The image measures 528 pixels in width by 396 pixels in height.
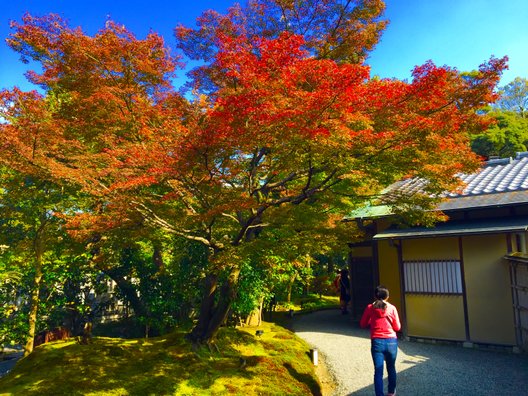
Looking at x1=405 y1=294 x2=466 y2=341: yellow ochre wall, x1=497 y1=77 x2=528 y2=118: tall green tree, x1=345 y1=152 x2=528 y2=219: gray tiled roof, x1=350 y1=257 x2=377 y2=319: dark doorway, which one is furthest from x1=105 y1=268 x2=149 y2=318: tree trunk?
x1=497 y1=77 x2=528 y2=118: tall green tree

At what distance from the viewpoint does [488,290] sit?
9891 millimetres

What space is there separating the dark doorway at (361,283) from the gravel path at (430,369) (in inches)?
115

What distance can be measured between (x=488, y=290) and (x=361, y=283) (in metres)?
5.37

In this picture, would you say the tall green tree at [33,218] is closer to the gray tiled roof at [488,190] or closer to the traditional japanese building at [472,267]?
the gray tiled roof at [488,190]

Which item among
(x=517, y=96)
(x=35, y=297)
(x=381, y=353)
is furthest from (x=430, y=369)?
(x=517, y=96)

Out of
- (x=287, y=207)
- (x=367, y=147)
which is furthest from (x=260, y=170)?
(x=367, y=147)

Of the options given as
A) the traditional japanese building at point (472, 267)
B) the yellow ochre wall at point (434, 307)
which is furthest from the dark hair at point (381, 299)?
the yellow ochre wall at point (434, 307)

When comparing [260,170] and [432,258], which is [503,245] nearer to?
[432,258]

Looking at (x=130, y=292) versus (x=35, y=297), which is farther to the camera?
(x=130, y=292)

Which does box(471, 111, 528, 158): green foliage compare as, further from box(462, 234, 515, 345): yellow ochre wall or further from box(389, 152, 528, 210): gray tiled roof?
box(462, 234, 515, 345): yellow ochre wall

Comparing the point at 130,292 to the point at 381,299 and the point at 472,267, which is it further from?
the point at 472,267

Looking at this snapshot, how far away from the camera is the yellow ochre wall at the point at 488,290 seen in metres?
9.59

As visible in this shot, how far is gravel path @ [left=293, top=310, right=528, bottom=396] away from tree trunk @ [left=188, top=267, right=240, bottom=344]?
3002 millimetres

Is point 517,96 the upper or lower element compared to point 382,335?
upper
